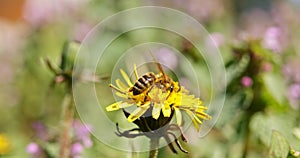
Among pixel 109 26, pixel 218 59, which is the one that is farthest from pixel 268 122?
pixel 109 26

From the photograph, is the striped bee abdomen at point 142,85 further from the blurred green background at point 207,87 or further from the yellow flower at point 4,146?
the yellow flower at point 4,146

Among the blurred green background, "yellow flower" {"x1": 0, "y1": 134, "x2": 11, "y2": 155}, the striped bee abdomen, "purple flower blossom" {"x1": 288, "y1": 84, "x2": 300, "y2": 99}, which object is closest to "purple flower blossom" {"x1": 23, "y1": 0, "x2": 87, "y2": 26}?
the blurred green background

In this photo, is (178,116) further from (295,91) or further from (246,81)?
(295,91)

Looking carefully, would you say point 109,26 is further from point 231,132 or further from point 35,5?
point 231,132

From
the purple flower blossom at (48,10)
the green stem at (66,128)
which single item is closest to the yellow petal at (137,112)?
the green stem at (66,128)

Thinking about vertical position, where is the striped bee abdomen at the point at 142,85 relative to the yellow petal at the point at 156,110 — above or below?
above

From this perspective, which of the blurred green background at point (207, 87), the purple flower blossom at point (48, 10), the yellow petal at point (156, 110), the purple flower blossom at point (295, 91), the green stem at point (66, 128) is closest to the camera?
the yellow petal at point (156, 110)
